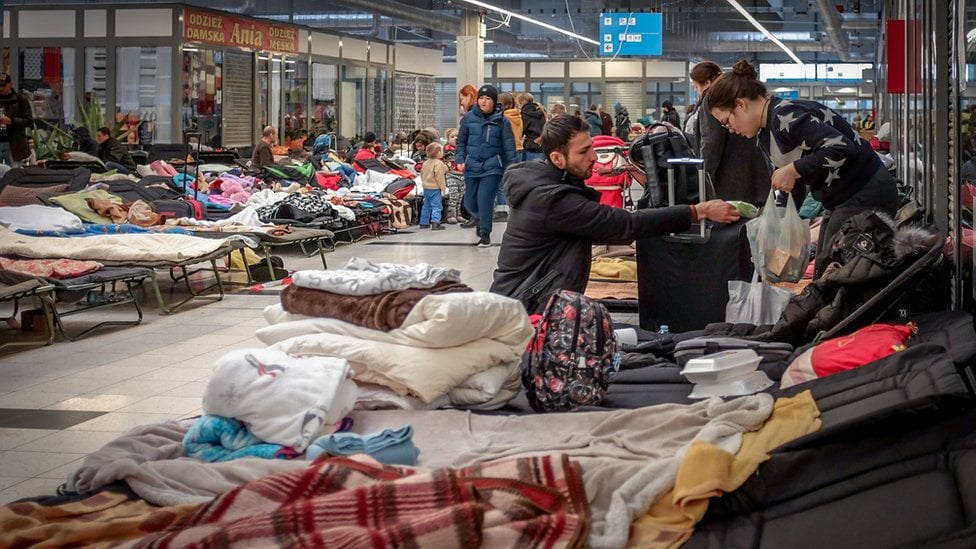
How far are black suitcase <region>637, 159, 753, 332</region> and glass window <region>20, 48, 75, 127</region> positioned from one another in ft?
61.0

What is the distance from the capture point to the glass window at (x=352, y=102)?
28.2 m

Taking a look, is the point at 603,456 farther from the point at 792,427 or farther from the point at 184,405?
the point at 184,405

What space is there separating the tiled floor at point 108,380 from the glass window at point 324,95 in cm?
1734

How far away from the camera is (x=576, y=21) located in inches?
1280

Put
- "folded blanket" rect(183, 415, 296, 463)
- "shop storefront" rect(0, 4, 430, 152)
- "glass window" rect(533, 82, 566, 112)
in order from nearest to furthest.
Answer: "folded blanket" rect(183, 415, 296, 463) → "shop storefront" rect(0, 4, 430, 152) → "glass window" rect(533, 82, 566, 112)

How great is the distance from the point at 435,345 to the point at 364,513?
121 centimetres

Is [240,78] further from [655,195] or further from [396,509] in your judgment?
[396,509]

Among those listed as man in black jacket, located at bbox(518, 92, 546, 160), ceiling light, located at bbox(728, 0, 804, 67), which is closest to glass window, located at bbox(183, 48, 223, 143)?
man in black jacket, located at bbox(518, 92, 546, 160)

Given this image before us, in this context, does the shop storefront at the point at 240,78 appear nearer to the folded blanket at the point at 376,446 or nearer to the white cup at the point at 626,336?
the white cup at the point at 626,336

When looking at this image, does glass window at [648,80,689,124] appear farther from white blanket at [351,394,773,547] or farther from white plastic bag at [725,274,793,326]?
white blanket at [351,394,773,547]

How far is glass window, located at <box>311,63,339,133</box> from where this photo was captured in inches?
1058

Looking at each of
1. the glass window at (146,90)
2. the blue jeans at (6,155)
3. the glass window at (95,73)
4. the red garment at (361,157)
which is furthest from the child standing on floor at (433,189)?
the glass window at (95,73)

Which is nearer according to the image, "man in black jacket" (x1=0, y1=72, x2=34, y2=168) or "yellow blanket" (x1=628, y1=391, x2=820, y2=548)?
"yellow blanket" (x1=628, y1=391, x2=820, y2=548)

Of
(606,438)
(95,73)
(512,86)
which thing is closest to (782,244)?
(606,438)
